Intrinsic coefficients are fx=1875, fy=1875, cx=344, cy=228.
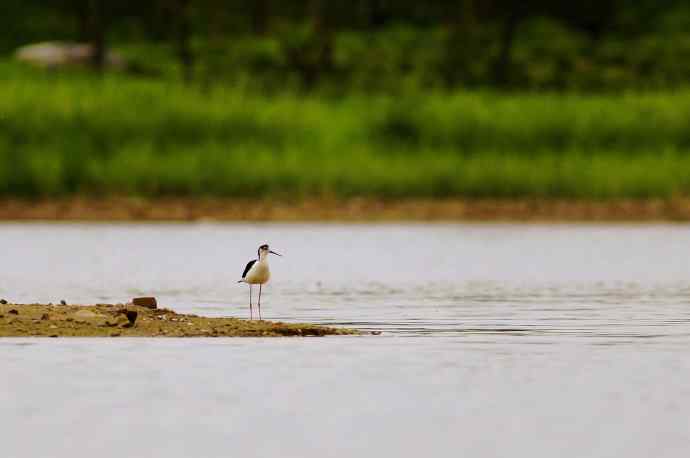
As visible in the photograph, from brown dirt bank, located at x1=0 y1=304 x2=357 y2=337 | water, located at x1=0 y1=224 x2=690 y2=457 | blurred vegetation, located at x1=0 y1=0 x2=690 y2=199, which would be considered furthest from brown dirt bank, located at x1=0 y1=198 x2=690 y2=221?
brown dirt bank, located at x1=0 y1=304 x2=357 y2=337

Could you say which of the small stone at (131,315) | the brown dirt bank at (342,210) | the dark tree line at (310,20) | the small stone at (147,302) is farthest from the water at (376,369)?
the dark tree line at (310,20)

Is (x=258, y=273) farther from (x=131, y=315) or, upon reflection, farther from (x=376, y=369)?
(x=376, y=369)

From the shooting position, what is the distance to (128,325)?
43.1ft

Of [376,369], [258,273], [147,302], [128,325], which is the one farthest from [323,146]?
[376,369]

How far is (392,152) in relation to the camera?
3172 cm

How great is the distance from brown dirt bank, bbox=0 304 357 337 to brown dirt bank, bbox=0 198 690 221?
53.4 ft

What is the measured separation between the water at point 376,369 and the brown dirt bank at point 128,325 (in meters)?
0.35

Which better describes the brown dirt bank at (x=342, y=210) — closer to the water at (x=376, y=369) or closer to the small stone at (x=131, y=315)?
the water at (x=376, y=369)

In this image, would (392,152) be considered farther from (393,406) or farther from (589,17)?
(589,17)

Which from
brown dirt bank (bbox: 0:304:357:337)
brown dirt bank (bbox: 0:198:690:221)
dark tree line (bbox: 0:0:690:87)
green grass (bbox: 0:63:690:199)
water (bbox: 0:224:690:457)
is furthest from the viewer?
dark tree line (bbox: 0:0:690:87)

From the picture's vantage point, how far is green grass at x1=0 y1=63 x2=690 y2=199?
100 feet

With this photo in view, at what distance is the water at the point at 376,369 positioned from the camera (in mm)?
8477

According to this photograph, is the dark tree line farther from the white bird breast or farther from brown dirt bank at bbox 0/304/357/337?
brown dirt bank at bbox 0/304/357/337

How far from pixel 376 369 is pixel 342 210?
1928 cm
